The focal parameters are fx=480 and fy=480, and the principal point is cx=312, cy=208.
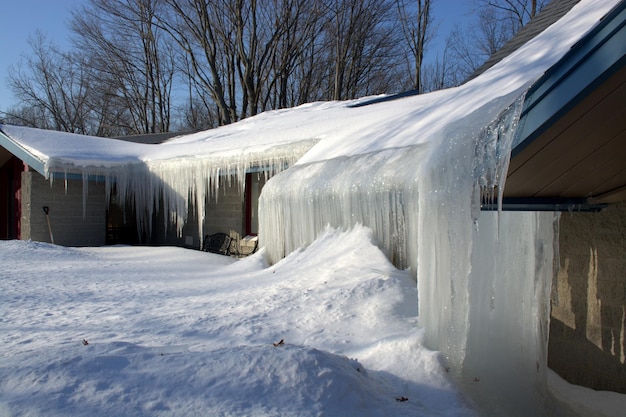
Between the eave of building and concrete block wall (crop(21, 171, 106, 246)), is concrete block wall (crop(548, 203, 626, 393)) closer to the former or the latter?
the eave of building

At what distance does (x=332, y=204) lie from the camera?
6367 millimetres

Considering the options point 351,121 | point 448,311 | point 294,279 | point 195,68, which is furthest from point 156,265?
→ point 195,68

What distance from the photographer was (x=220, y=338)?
4195 millimetres

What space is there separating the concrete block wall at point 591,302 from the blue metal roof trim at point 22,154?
34.9 feet

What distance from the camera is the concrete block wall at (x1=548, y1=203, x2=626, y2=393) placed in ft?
14.2

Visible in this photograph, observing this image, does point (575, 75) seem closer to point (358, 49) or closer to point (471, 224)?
point (471, 224)

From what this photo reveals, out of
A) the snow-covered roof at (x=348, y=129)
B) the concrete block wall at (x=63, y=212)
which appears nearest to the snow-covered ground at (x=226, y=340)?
the snow-covered roof at (x=348, y=129)

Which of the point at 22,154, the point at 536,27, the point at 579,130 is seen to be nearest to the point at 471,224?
the point at 579,130

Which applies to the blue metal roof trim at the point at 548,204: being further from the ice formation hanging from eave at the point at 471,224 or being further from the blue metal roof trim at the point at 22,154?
the blue metal roof trim at the point at 22,154

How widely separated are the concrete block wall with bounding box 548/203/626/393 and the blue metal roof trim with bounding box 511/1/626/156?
85.4 inches

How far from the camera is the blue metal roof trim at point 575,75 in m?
2.46

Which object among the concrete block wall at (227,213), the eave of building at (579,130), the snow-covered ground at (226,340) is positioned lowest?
the snow-covered ground at (226,340)

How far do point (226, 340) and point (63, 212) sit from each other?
32.7ft

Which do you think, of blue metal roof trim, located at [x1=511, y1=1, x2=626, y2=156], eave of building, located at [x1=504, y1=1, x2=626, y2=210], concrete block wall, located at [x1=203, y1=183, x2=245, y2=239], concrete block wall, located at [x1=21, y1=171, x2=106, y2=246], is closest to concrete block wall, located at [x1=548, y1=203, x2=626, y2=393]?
eave of building, located at [x1=504, y1=1, x2=626, y2=210]
